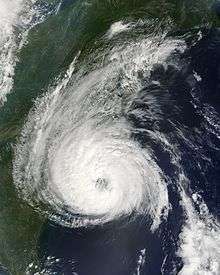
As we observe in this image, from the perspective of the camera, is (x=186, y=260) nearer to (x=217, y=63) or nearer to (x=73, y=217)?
(x=73, y=217)

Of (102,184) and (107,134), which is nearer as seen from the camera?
(102,184)

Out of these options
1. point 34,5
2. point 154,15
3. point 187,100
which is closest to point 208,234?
point 187,100

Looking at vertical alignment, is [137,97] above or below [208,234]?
above

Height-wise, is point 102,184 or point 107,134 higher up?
point 107,134

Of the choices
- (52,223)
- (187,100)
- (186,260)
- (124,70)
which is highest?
(124,70)

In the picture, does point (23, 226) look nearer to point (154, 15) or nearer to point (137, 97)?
point (137, 97)

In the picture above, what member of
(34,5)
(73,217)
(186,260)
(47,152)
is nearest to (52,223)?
(73,217)
